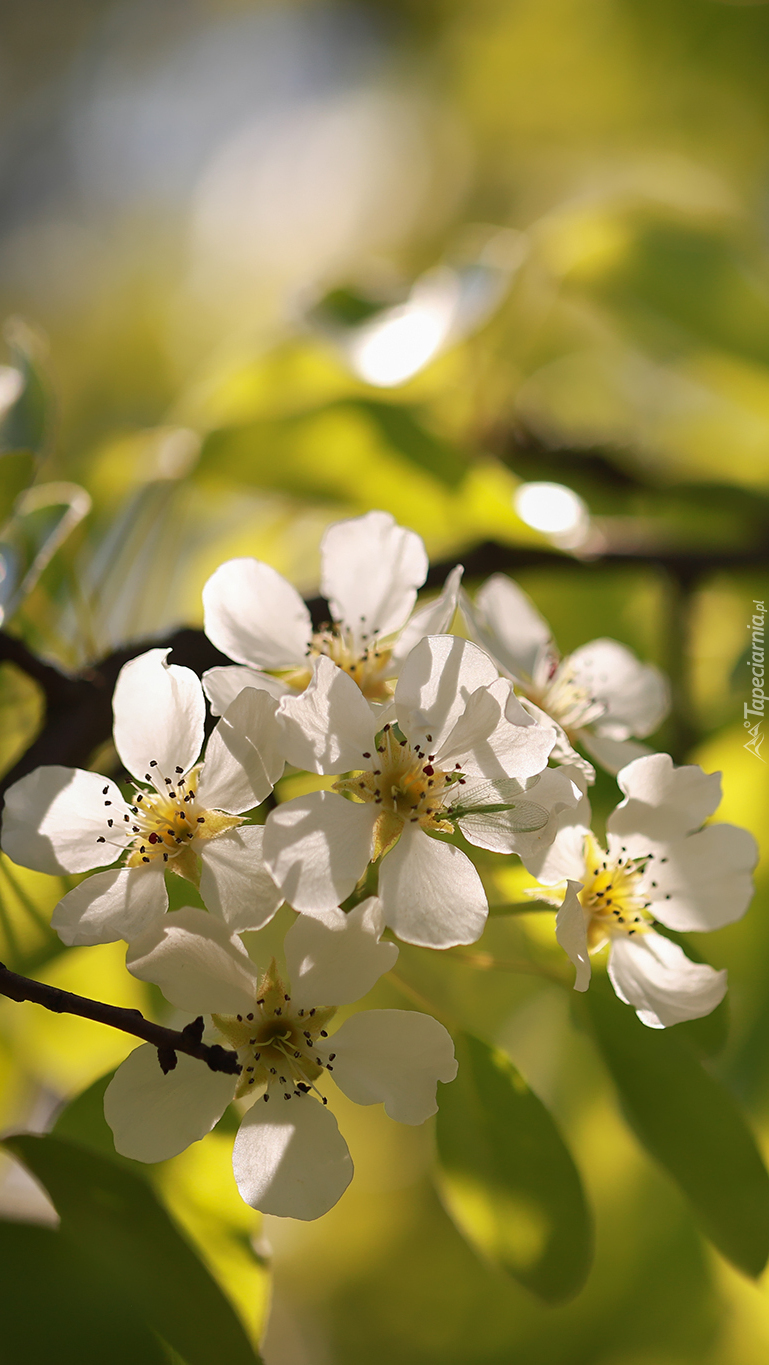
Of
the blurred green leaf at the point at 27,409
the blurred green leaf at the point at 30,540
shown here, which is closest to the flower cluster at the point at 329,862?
the blurred green leaf at the point at 30,540

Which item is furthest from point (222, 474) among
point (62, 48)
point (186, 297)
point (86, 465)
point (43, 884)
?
point (62, 48)

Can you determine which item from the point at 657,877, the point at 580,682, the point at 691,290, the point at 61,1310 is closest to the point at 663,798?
the point at 657,877

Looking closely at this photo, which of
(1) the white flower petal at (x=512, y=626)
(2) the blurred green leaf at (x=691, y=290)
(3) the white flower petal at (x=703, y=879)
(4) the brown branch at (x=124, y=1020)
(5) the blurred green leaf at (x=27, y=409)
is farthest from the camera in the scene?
(2) the blurred green leaf at (x=691, y=290)

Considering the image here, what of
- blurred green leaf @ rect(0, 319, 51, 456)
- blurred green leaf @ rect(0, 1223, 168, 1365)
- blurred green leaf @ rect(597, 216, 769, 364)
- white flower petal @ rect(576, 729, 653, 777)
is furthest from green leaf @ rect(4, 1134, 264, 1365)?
blurred green leaf @ rect(597, 216, 769, 364)

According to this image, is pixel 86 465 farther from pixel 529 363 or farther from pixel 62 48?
pixel 62 48

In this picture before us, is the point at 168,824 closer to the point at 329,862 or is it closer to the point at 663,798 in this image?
the point at 329,862

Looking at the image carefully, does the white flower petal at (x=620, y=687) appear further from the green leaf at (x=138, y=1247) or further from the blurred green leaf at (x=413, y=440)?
the green leaf at (x=138, y=1247)

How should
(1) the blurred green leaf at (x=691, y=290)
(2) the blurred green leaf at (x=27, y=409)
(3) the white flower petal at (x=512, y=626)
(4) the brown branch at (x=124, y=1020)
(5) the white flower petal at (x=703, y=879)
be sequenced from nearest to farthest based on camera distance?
(4) the brown branch at (x=124, y=1020), (5) the white flower petal at (x=703, y=879), (3) the white flower petal at (x=512, y=626), (2) the blurred green leaf at (x=27, y=409), (1) the blurred green leaf at (x=691, y=290)
